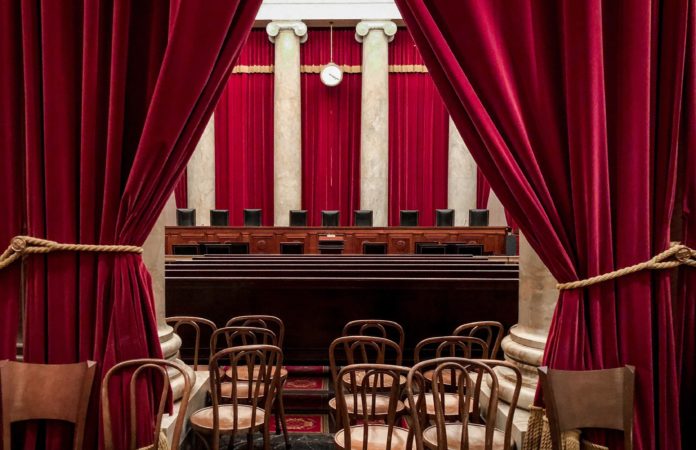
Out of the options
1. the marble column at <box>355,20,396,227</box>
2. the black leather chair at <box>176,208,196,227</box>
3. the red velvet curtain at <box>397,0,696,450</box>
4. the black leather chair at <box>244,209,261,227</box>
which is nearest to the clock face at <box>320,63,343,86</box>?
the marble column at <box>355,20,396,227</box>

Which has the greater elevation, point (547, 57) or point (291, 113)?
point (291, 113)

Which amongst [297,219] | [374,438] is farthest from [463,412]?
[297,219]

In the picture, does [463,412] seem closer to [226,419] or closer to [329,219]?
[226,419]

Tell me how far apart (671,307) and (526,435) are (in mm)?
683

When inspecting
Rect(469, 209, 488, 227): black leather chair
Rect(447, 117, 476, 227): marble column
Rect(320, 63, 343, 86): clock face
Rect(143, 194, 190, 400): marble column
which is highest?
Rect(320, 63, 343, 86): clock face

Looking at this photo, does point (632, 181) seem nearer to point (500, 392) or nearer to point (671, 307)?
point (671, 307)

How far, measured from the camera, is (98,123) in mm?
1896

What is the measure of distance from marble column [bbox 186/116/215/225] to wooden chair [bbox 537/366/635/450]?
Result: 8.89 m

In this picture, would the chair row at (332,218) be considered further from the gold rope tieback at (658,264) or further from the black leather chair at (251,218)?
the gold rope tieback at (658,264)

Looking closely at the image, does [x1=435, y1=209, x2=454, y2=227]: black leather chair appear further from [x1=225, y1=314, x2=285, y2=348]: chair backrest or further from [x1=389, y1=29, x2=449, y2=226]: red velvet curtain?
[x1=225, y1=314, x2=285, y2=348]: chair backrest

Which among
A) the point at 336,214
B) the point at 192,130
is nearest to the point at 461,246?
the point at 336,214

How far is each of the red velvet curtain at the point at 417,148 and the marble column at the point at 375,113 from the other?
0.62 meters

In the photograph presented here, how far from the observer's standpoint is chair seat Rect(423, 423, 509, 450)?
2.14 meters

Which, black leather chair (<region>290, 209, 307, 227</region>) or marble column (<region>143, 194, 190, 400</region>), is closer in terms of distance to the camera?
marble column (<region>143, 194, 190, 400</region>)
